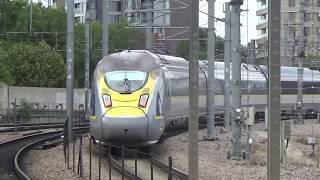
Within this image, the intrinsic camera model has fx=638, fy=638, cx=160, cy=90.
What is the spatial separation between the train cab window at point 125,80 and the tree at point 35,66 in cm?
4441

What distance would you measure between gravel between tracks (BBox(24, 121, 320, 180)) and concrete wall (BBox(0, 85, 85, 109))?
32.9 metres

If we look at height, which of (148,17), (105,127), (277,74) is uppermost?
(148,17)

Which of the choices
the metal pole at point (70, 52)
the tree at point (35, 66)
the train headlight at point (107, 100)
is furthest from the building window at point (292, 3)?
the tree at point (35, 66)

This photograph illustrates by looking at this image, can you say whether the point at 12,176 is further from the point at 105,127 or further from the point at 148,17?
the point at 148,17

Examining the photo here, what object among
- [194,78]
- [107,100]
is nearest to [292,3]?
[107,100]

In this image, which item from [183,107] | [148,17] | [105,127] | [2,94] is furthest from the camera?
[2,94]

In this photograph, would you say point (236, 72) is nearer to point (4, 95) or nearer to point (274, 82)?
point (274, 82)

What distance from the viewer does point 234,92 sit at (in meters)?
19.3

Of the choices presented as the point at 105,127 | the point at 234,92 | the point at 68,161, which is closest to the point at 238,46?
the point at 234,92

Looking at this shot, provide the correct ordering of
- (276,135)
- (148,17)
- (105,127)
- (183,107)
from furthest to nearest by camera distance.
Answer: (148,17) → (183,107) → (105,127) → (276,135)

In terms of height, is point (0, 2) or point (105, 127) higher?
point (0, 2)

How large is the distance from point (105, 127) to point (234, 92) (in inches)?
160

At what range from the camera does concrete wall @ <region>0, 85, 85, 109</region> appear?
56.7m

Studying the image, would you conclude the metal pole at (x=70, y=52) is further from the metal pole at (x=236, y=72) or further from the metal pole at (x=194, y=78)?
the metal pole at (x=194, y=78)
